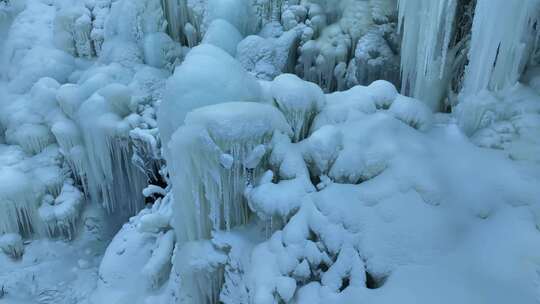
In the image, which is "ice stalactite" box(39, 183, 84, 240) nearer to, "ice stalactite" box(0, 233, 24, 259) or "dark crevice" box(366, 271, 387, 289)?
"ice stalactite" box(0, 233, 24, 259)

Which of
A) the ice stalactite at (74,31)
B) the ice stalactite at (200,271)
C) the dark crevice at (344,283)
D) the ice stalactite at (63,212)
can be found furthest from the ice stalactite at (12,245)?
the dark crevice at (344,283)

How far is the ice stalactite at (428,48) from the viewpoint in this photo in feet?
17.1

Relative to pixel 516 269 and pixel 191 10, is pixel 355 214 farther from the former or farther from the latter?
pixel 191 10

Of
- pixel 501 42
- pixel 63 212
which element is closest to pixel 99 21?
pixel 63 212

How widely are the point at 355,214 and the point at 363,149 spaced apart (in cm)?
76

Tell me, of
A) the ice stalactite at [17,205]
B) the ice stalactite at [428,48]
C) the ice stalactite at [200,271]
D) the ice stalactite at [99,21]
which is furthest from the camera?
the ice stalactite at [99,21]

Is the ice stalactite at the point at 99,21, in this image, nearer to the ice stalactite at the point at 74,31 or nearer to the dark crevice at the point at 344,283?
the ice stalactite at the point at 74,31

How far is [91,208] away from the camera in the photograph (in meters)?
8.47

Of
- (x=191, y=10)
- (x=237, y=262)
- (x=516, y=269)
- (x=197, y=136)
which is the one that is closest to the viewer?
(x=516, y=269)

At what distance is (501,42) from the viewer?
4.52m

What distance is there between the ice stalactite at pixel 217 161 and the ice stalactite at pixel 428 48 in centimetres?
215

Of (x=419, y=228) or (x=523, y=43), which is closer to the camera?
(x=419, y=228)

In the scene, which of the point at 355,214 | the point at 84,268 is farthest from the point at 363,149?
the point at 84,268

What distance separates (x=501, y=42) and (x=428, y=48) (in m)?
0.95
